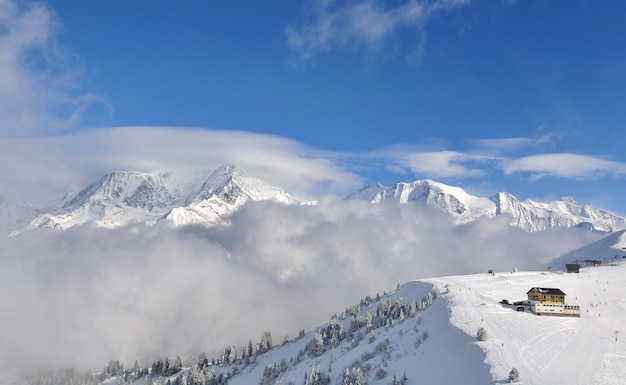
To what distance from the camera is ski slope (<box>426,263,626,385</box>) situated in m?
88.2

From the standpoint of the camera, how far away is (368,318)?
164250mm

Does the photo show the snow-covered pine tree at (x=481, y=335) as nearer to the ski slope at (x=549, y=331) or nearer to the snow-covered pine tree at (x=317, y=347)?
the ski slope at (x=549, y=331)

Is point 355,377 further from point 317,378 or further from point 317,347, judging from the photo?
point 317,347

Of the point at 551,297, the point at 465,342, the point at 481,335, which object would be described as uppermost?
the point at 551,297

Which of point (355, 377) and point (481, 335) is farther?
point (355, 377)

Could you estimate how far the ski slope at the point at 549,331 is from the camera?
290ft

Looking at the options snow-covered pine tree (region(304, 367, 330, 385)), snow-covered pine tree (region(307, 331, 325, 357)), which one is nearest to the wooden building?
snow-covered pine tree (region(304, 367, 330, 385))

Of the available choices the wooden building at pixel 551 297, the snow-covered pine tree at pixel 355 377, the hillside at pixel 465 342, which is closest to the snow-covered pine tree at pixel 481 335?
the hillside at pixel 465 342

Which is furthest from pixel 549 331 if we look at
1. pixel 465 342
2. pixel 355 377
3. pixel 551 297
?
pixel 355 377

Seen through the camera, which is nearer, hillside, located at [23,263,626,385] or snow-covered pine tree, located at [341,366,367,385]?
A: hillside, located at [23,263,626,385]

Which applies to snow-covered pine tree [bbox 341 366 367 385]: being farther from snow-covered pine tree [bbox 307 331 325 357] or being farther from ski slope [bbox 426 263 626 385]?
snow-covered pine tree [bbox 307 331 325 357]

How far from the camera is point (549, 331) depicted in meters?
115

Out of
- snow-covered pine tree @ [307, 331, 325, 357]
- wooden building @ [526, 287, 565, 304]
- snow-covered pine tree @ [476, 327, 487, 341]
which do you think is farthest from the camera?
snow-covered pine tree @ [307, 331, 325, 357]

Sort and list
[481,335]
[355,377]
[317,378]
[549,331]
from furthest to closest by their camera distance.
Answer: [317,378] < [549,331] < [355,377] < [481,335]
